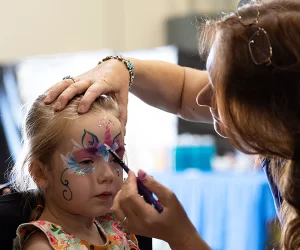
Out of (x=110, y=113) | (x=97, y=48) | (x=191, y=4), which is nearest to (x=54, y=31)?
(x=97, y=48)

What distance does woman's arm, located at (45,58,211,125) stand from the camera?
4.90 feet

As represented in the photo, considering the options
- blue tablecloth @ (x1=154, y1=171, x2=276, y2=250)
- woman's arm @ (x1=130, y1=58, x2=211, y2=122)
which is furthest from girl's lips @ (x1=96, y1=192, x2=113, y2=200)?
blue tablecloth @ (x1=154, y1=171, x2=276, y2=250)

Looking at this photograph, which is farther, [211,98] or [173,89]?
[173,89]

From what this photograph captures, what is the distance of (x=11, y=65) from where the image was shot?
16.3 ft

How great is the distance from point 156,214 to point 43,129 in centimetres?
34

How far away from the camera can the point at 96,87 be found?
1479 mm

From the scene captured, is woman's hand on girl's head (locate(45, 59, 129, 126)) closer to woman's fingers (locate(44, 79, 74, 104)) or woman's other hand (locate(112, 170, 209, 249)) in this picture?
woman's fingers (locate(44, 79, 74, 104))

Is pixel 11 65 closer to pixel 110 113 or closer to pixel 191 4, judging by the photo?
pixel 191 4

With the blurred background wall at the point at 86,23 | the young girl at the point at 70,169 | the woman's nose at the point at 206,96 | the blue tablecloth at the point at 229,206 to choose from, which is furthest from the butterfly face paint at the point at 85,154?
the blurred background wall at the point at 86,23

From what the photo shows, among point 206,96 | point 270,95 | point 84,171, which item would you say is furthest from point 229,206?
point 270,95

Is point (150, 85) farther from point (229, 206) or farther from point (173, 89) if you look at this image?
point (229, 206)

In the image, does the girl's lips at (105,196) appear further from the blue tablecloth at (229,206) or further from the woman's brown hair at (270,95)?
the blue tablecloth at (229,206)

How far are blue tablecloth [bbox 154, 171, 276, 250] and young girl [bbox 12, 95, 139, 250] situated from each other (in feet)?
7.19

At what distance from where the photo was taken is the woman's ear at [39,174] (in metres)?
1.47
